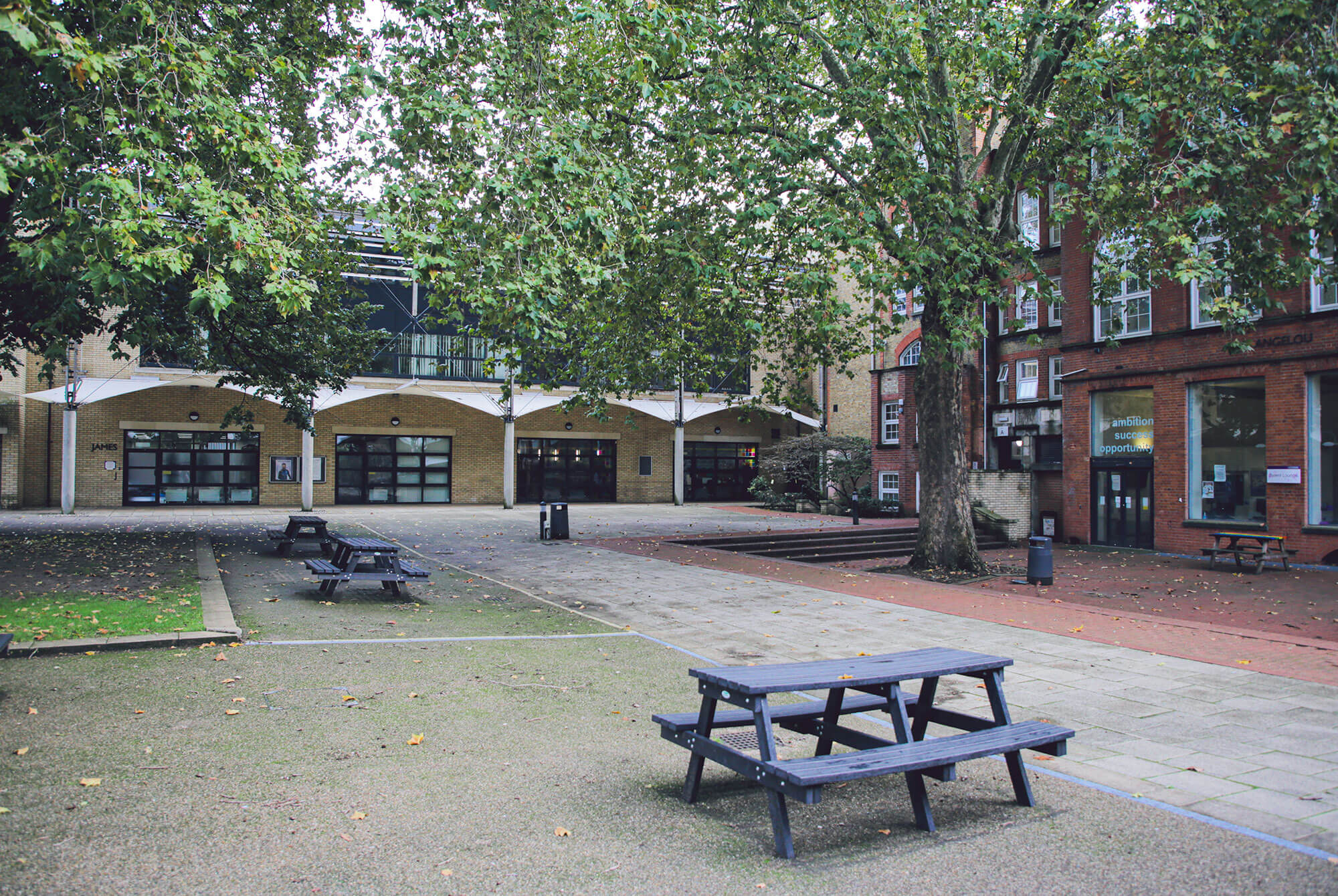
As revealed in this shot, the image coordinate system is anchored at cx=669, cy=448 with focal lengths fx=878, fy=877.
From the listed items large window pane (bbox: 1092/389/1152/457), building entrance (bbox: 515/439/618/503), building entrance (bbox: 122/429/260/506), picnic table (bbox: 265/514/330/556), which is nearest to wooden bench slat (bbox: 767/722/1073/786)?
picnic table (bbox: 265/514/330/556)

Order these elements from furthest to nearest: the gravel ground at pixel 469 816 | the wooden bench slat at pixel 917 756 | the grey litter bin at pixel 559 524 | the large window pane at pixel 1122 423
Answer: the large window pane at pixel 1122 423, the grey litter bin at pixel 559 524, the wooden bench slat at pixel 917 756, the gravel ground at pixel 469 816

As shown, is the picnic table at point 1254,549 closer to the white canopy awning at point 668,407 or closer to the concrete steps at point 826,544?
the concrete steps at point 826,544

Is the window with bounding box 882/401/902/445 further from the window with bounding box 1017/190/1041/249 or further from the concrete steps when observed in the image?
the concrete steps

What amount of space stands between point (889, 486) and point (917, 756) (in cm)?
2706

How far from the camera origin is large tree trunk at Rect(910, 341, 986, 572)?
47.0 ft

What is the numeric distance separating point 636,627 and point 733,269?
667 centimetres

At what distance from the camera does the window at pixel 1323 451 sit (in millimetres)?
16109

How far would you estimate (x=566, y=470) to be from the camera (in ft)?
115

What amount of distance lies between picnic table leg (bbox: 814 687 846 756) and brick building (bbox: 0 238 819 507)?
64.6 feet

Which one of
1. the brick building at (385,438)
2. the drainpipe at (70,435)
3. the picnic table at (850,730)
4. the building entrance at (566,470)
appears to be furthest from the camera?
the building entrance at (566,470)

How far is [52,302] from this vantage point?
12.8m

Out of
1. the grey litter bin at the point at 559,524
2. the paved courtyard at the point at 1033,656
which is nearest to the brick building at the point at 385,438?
the grey litter bin at the point at 559,524

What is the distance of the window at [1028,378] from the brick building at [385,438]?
Answer: 7.80 meters

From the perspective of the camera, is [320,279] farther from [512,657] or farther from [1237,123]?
[1237,123]
